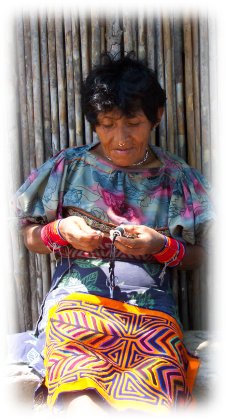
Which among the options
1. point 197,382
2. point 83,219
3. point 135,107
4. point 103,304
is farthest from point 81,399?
point 135,107

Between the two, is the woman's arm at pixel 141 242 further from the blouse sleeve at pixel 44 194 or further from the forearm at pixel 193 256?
the blouse sleeve at pixel 44 194

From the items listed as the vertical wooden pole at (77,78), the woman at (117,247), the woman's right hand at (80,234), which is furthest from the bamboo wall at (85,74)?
the woman's right hand at (80,234)

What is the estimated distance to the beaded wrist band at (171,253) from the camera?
2.22 metres

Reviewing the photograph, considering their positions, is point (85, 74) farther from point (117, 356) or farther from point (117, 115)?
point (117, 356)

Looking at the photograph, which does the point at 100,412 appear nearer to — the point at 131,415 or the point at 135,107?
the point at 131,415

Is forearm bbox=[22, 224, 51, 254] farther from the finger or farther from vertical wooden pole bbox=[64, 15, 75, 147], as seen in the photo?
vertical wooden pole bbox=[64, 15, 75, 147]

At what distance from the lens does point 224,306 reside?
2811 millimetres

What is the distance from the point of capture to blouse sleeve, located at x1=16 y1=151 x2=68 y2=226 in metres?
2.41

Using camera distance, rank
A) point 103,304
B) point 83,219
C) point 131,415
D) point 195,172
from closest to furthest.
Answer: point 131,415 → point 103,304 → point 83,219 → point 195,172

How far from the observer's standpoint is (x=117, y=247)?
7.01 ft

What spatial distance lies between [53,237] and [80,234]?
8.6 inches

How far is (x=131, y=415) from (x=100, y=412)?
0.32 feet

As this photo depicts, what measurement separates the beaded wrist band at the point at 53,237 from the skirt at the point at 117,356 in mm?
231

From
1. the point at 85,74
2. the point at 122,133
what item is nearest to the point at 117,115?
the point at 122,133
